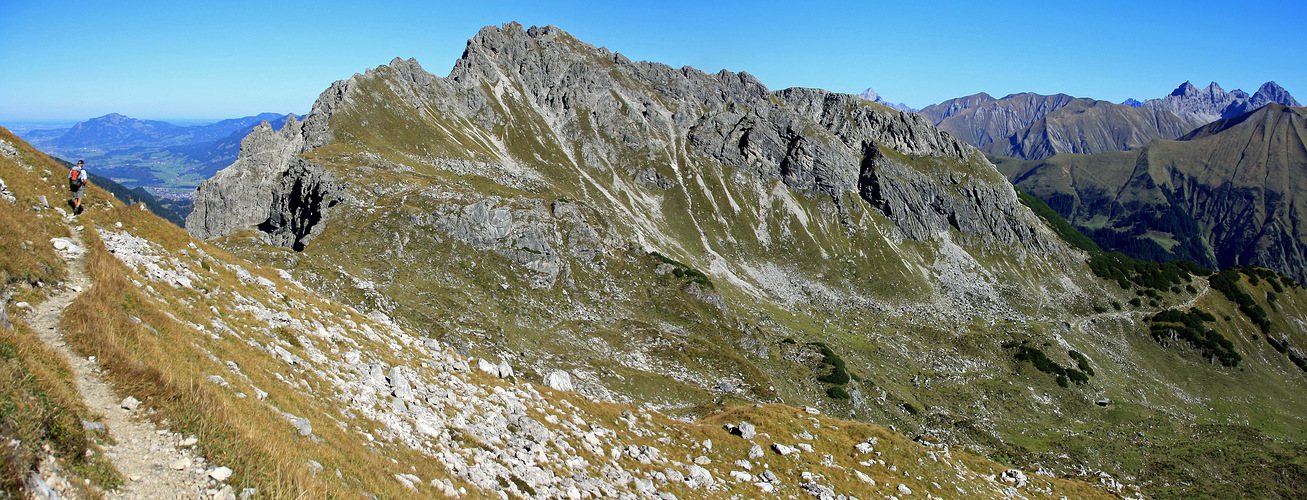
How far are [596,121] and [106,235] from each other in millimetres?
146140

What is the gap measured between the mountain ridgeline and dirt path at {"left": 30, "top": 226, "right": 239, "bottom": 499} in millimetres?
30498

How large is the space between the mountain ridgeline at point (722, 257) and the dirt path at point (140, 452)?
30.5 metres

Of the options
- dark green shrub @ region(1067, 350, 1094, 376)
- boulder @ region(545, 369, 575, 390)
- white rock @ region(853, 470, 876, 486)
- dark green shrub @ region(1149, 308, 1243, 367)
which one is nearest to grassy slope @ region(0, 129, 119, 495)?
boulder @ region(545, 369, 575, 390)

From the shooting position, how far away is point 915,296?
4882 inches

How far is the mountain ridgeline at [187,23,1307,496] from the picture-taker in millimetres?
57562

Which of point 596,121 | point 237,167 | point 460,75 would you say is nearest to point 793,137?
point 596,121

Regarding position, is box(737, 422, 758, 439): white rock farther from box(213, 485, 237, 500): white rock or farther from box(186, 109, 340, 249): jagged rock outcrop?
box(186, 109, 340, 249): jagged rock outcrop

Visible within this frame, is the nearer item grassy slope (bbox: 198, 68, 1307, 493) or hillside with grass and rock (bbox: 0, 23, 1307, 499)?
hillside with grass and rock (bbox: 0, 23, 1307, 499)

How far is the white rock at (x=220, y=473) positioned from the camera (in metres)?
9.55

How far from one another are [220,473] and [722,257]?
121m

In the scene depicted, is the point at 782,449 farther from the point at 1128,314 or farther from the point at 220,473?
the point at 1128,314

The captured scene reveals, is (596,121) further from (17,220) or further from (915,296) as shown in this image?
(17,220)

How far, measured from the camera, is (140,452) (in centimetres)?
960

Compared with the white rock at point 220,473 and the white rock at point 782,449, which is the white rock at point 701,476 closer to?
the white rock at point 782,449
